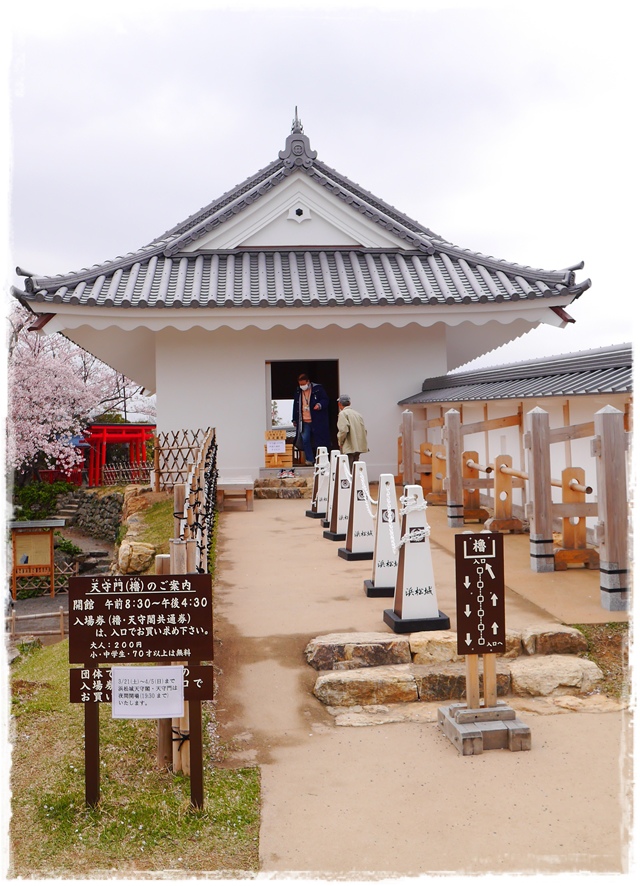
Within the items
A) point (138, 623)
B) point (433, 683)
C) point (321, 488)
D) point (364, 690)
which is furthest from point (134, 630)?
point (321, 488)

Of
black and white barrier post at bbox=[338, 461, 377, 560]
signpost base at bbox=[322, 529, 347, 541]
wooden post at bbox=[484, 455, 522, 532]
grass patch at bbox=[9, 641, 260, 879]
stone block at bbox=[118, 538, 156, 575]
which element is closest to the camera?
grass patch at bbox=[9, 641, 260, 879]

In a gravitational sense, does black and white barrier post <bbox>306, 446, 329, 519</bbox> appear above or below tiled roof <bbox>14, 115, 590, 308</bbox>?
below

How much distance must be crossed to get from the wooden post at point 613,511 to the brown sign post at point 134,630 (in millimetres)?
3776

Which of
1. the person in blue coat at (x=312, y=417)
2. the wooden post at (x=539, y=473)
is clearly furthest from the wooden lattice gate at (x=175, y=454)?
the wooden post at (x=539, y=473)

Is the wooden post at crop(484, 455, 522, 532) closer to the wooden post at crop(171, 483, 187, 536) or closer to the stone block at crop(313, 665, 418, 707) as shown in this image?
the stone block at crop(313, 665, 418, 707)

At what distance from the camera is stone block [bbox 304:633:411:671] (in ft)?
16.7

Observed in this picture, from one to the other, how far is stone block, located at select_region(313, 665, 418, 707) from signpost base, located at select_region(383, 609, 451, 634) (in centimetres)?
65

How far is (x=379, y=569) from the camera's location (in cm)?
662

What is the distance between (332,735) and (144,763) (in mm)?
1102

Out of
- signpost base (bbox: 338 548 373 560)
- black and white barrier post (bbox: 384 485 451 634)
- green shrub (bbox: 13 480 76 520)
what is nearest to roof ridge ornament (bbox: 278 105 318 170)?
signpost base (bbox: 338 548 373 560)

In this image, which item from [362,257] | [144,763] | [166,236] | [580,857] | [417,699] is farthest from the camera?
[166,236]

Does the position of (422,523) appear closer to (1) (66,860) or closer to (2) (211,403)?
(1) (66,860)

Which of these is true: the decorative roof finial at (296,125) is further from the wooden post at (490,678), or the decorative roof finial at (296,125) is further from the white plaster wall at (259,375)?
the wooden post at (490,678)

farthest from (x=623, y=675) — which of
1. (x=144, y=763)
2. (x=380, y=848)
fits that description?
(x=144, y=763)
